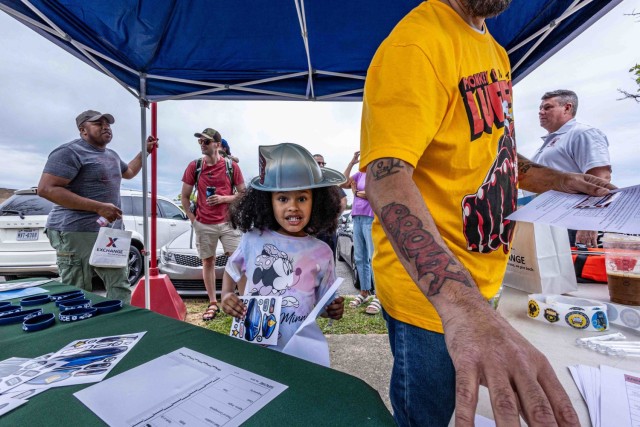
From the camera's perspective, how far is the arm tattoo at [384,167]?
0.64 m

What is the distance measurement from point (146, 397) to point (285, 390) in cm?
30

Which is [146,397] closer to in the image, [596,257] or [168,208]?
[596,257]

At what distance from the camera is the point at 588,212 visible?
2.74ft

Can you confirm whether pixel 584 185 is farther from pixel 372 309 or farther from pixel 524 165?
pixel 372 309

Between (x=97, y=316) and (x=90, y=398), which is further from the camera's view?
(x=97, y=316)

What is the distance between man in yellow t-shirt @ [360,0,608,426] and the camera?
0.49 m

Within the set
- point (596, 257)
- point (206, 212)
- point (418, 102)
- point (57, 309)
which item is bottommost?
point (57, 309)

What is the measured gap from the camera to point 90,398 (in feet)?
2.21

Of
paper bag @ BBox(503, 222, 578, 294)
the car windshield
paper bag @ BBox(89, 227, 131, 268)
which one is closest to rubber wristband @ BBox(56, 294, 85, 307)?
paper bag @ BBox(89, 227, 131, 268)

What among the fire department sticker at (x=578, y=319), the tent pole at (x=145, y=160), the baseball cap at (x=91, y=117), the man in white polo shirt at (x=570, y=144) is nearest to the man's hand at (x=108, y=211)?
the tent pole at (x=145, y=160)

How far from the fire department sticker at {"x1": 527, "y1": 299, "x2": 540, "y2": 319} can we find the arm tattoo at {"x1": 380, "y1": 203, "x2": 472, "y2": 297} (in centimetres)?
89

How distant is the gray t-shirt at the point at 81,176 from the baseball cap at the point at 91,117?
21cm

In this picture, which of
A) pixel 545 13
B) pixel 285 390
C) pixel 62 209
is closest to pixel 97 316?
pixel 285 390

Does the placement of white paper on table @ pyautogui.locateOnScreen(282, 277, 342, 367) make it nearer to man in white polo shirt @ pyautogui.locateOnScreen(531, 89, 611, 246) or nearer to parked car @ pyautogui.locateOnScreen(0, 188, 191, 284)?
man in white polo shirt @ pyautogui.locateOnScreen(531, 89, 611, 246)
